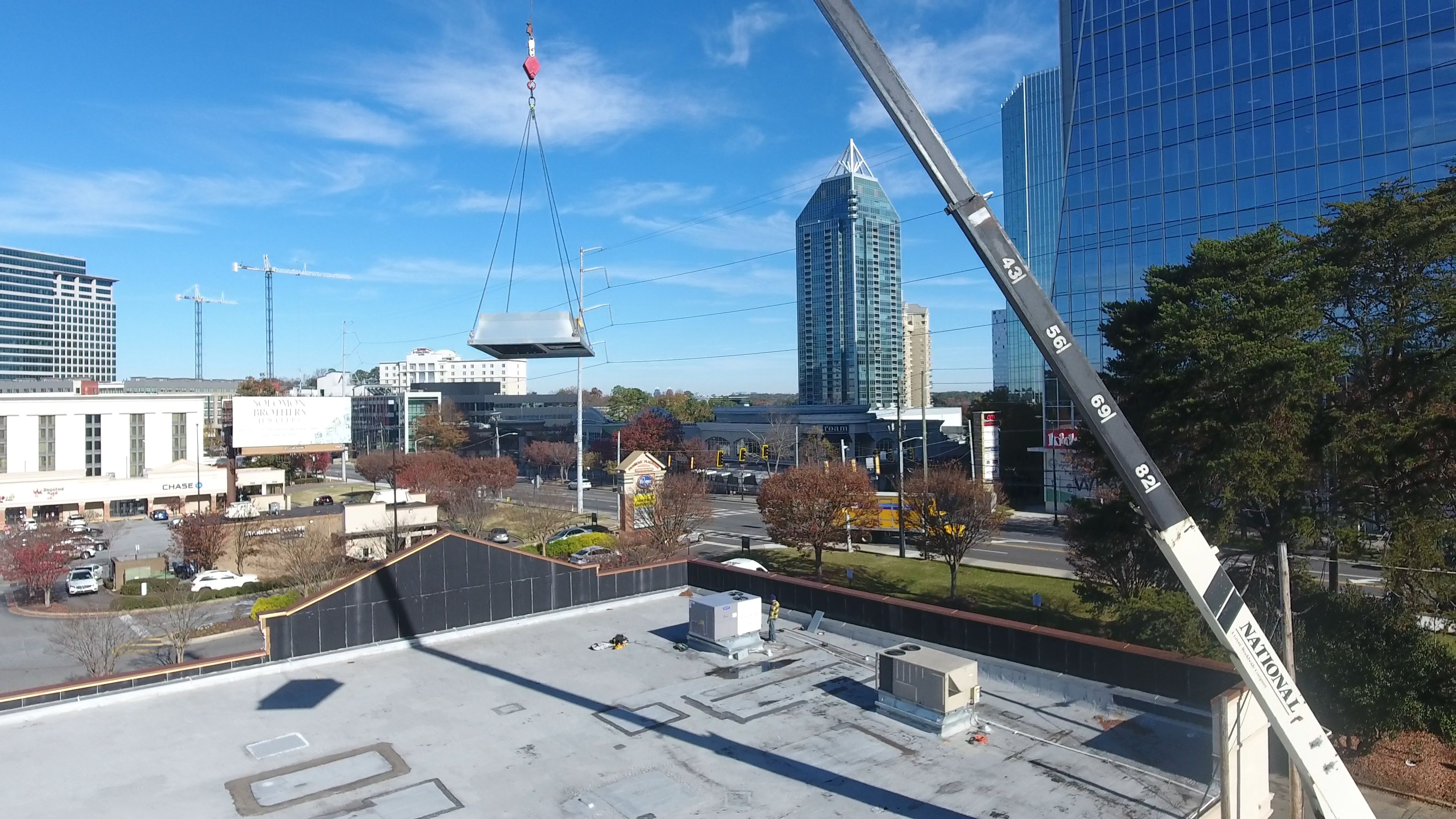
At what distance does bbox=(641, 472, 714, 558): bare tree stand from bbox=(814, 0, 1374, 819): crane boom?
26.8m

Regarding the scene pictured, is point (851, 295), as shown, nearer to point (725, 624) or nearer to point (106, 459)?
point (106, 459)

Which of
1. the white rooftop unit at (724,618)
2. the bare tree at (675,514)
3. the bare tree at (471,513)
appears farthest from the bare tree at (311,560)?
the white rooftop unit at (724,618)

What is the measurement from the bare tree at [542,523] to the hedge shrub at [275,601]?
32.4 feet

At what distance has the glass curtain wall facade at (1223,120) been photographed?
35.6 meters

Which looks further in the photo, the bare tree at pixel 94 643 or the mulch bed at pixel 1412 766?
the bare tree at pixel 94 643

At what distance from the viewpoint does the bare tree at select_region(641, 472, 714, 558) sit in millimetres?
34812

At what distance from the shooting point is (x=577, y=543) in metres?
36.6

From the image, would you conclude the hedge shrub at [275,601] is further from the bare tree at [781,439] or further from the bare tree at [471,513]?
the bare tree at [781,439]

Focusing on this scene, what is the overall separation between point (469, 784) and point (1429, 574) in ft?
57.7

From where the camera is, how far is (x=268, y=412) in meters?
62.3

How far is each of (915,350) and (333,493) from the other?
91.3m

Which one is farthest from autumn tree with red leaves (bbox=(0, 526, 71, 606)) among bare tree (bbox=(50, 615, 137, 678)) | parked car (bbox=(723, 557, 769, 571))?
parked car (bbox=(723, 557, 769, 571))

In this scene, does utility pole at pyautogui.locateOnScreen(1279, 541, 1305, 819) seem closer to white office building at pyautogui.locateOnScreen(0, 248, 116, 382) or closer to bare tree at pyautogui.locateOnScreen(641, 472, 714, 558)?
bare tree at pyautogui.locateOnScreen(641, 472, 714, 558)

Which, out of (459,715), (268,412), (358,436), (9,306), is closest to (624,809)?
(459,715)
